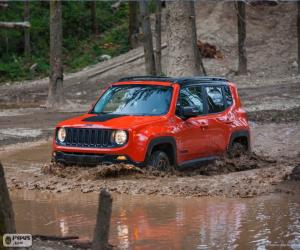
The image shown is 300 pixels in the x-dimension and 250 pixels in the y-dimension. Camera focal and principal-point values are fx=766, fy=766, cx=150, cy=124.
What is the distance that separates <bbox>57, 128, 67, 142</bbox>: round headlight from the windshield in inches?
36.9

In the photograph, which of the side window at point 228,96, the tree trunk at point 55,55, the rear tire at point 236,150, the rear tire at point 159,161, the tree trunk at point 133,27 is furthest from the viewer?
the tree trunk at point 133,27

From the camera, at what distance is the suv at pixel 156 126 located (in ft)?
38.4

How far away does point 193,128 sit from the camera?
12766mm

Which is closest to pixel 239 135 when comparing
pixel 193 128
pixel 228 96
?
pixel 228 96

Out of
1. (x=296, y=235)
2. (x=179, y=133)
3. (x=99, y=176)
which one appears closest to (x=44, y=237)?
(x=296, y=235)

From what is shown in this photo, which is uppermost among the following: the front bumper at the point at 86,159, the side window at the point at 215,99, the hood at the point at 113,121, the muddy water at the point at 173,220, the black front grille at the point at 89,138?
the side window at the point at 215,99

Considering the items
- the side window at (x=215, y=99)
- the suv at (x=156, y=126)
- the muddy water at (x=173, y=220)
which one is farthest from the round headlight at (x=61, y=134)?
the side window at (x=215, y=99)

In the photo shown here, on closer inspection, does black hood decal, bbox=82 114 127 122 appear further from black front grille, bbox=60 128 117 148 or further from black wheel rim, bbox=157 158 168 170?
black wheel rim, bbox=157 158 168 170

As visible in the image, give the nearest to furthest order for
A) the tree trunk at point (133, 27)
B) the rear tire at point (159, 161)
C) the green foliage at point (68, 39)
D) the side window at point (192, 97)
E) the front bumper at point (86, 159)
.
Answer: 1. the front bumper at point (86, 159)
2. the rear tire at point (159, 161)
3. the side window at point (192, 97)
4. the green foliage at point (68, 39)
5. the tree trunk at point (133, 27)

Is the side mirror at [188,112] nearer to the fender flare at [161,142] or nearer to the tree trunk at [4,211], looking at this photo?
the fender flare at [161,142]

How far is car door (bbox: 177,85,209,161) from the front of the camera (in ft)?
41.3

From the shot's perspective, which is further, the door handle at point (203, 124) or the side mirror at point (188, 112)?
the door handle at point (203, 124)

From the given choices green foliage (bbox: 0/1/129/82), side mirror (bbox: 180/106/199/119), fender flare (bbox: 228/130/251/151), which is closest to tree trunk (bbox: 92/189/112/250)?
side mirror (bbox: 180/106/199/119)

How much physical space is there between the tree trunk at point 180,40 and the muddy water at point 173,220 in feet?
31.8
